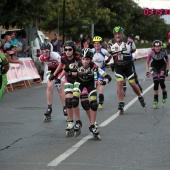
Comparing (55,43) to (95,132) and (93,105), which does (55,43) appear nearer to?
(93,105)

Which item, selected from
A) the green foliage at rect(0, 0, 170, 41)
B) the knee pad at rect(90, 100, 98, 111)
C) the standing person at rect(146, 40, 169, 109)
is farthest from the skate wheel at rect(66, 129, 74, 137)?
the green foliage at rect(0, 0, 170, 41)

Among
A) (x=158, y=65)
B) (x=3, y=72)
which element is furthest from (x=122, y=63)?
(x=3, y=72)

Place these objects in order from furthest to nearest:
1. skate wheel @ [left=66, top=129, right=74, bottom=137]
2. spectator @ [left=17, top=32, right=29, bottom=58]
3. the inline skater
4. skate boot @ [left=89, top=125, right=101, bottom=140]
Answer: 1. spectator @ [left=17, top=32, right=29, bottom=58]
2. skate wheel @ [left=66, top=129, right=74, bottom=137]
3. the inline skater
4. skate boot @ [left=89, top=125, right=101, bottom=140]

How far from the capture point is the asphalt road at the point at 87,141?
336 inches

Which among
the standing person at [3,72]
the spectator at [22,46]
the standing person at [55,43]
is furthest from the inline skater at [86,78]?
the standing person at [55,43]

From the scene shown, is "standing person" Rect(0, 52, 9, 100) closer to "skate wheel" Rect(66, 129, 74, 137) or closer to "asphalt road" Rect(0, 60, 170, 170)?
"asphalt road" Rect(0, 60, 170, 170)

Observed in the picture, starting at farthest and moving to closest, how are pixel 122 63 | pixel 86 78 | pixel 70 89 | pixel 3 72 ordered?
pixel 122 63
pixel 70 89
pixel 86 78
pixel 3 72

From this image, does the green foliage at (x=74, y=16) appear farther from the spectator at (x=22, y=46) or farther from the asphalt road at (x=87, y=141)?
the asphalt road at (x=87, y=141)

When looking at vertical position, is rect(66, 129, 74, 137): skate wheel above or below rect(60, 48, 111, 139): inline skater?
below

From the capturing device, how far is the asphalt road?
8.55 metres

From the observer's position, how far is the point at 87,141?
1049cm

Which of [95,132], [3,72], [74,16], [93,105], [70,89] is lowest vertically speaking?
[95,132]

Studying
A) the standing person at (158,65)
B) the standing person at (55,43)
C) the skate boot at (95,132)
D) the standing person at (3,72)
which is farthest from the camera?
the standing person at (55,43)

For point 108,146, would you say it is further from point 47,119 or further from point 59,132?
point 47,119
